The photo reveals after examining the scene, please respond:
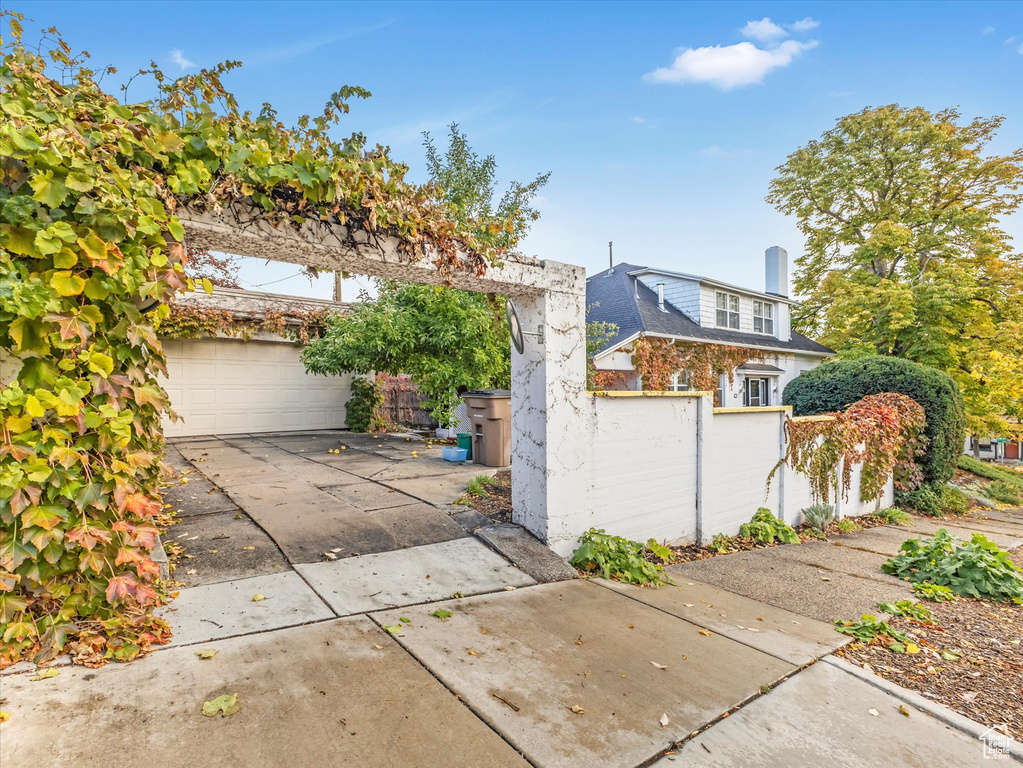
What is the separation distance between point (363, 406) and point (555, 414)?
30.1ft

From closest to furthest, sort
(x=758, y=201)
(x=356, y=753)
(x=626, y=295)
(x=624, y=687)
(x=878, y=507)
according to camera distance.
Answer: (x=356, y=753) → (x=624, y=687) → (x=878, y=507) → (x=626, y=295) → (x=758, y=201)

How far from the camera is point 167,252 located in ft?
8.41

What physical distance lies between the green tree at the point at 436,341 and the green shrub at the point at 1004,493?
9652 millimetres

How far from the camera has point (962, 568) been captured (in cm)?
447

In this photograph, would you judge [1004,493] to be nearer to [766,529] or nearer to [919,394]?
[919,394]

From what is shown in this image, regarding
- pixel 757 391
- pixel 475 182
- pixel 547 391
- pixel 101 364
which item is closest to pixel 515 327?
pixel 547 391

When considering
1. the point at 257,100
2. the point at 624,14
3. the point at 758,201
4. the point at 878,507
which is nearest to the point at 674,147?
the point at 624,14

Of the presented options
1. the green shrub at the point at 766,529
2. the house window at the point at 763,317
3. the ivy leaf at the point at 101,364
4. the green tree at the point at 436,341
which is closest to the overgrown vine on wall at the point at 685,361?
the house window at the point at 763,317

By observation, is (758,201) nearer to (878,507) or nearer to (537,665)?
(878,507)

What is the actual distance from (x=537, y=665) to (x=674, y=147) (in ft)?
29.2

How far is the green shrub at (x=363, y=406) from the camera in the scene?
12.5 meters

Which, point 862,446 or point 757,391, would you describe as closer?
point 862,446

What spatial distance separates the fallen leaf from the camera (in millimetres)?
2002

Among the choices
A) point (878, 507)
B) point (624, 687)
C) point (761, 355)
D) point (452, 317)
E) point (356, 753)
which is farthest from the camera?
point (761, 355)
